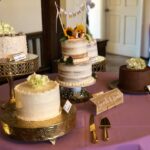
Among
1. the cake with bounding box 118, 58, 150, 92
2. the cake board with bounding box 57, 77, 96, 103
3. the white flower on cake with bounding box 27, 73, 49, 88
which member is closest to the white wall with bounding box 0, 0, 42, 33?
the cake board with bounding box 57, 77, 96, 103

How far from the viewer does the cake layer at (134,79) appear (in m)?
1.52

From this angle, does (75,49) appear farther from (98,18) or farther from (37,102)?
(98,18)

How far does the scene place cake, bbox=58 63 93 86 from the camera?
1.39m

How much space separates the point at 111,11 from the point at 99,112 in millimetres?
4961

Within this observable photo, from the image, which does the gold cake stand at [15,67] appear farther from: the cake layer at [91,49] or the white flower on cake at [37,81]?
the cake layer at [91,49]

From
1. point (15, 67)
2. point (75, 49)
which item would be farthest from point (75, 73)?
point (15, 67)

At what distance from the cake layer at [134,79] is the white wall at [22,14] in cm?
114

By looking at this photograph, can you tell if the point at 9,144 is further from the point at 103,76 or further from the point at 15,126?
the point at 103,76

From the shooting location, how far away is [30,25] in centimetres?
250

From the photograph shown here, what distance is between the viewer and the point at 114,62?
17.9 feet

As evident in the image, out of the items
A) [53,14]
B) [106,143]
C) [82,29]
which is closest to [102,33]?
[53,14]

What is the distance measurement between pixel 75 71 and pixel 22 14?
119 cm

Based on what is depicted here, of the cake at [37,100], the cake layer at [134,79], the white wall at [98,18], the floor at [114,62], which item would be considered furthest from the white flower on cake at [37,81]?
the white wall at [98,18]

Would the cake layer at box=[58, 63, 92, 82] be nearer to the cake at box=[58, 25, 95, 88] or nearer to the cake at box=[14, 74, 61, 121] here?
the cake at box=[58, 25, 95, 88]
